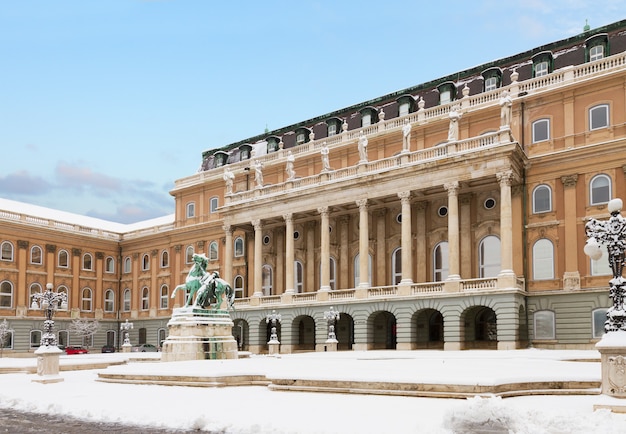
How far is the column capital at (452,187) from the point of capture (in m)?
45.2

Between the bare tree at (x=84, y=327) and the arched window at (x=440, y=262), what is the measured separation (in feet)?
123

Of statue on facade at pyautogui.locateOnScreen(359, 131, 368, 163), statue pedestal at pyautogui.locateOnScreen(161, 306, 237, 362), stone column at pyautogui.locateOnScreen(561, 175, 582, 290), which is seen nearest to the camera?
statue pedestal at pyautogui.locateOnScreen(161, 306, 237, 362)

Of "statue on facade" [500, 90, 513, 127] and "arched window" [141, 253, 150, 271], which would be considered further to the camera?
"arched window" [141, 253, 150, 271]

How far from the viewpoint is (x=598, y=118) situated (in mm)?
43906

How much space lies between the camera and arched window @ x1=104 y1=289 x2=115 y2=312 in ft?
246

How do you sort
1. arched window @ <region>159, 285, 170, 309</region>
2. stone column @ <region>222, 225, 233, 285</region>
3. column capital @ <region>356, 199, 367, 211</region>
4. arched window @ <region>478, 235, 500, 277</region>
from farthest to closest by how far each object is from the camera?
arched window @ <region>159, 285, 170, 309</region> < stone column @ <region>222, 225, 233, 285</region> < column capital @ <region>356, 199, 367, 211</region> < arched window @ <region>478, 235, 500, 277</region>

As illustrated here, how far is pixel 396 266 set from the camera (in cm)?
5200

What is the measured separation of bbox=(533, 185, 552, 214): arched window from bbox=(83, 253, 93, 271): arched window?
47.7 metres

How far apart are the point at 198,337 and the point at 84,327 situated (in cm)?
4154

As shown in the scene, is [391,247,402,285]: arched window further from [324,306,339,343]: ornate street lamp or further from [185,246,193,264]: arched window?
[185,246,193,264]: arched window

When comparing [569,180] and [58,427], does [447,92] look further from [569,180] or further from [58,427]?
[58,427]

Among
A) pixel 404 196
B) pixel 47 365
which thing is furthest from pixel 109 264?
pixel 47 365

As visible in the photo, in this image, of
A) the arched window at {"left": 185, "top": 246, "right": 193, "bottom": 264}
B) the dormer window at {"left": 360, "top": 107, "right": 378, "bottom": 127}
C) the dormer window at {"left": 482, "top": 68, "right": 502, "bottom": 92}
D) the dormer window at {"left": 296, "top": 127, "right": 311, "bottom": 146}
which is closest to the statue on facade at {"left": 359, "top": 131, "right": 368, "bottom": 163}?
the dormer window at {"left": 360, "top": 107, "right": 378, "bottom": 127}

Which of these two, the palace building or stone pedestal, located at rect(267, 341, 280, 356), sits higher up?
the palace building
